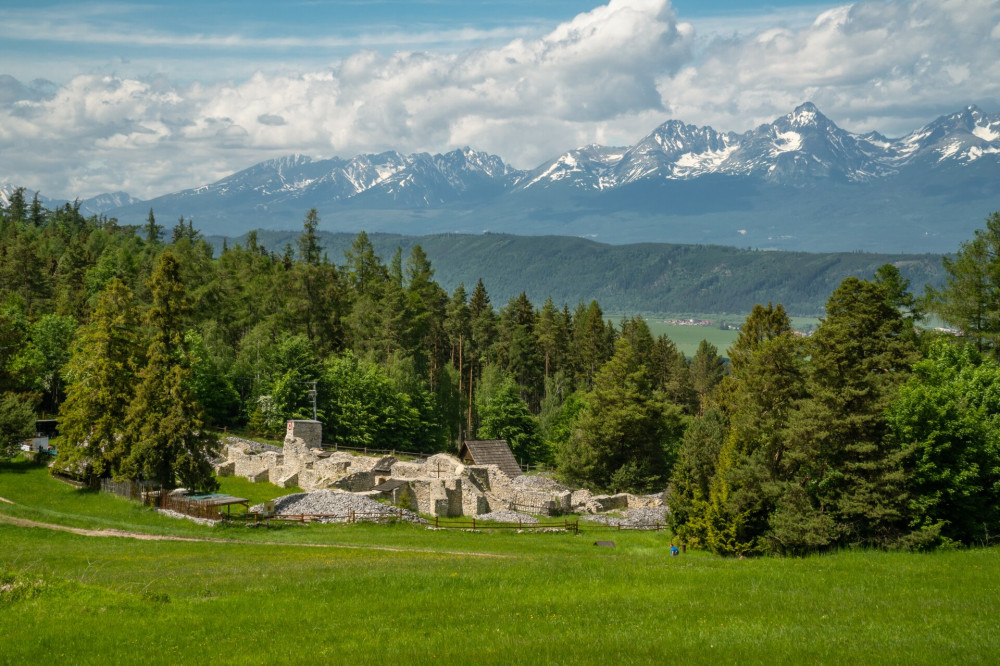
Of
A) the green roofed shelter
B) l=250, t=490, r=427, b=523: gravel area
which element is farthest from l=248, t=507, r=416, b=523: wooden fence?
the green roofed shelter

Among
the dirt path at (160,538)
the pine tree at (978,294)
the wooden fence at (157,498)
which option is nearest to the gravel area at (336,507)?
the wooden fence at (157,498)

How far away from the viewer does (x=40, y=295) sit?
9469 cm

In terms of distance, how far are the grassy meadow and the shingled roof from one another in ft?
102

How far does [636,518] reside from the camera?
47.7m

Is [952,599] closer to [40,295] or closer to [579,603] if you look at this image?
[579,603]

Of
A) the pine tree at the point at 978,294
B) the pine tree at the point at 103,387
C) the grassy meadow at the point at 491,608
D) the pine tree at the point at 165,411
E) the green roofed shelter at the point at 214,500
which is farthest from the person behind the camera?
the pine tree at the point at 103,387

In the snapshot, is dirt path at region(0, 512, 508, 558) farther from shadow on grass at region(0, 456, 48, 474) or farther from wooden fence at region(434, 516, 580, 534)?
shadow on grass at region(0, 456, 48, 474)

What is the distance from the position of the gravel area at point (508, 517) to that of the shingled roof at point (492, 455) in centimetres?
1365

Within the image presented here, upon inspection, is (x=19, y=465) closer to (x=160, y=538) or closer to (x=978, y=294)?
(x=160, y=538)

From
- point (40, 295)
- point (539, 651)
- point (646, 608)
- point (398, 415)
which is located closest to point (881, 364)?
point (646, 608)

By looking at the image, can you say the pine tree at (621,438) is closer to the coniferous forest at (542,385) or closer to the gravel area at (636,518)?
the coniferous forest at (542,385)

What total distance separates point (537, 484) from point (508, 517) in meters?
12.4

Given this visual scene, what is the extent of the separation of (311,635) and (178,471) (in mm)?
29500

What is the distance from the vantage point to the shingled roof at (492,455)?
61969mm
